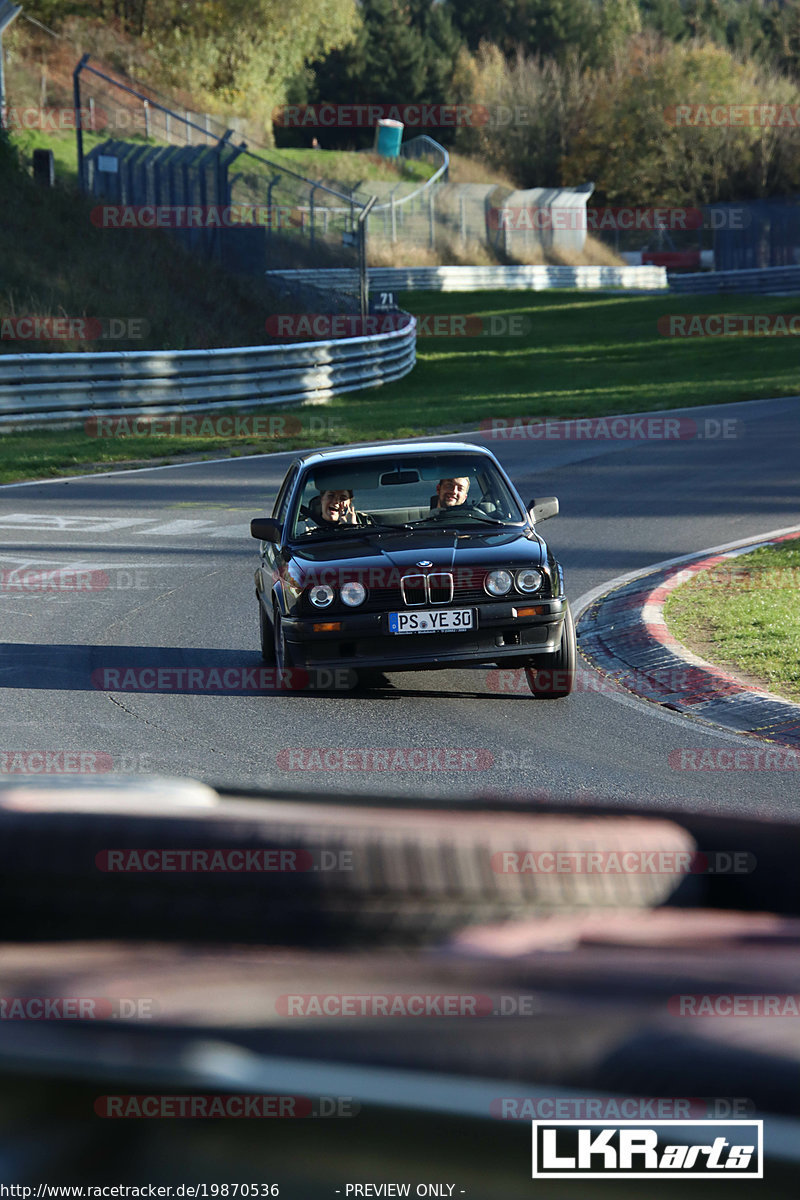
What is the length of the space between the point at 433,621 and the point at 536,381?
1062 inches

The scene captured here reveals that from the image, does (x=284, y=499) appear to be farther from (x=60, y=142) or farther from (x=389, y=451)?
(x=60, y=142)

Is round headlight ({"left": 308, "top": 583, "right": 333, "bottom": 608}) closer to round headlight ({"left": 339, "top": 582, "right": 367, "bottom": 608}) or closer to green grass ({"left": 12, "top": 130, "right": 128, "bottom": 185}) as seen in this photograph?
round headlight ({"left": 339, "top": 582, "right": 367, "bottom": 608})

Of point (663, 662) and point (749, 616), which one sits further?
point (749, 616)

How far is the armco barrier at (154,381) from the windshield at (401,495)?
602 inches

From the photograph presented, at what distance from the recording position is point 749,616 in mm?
10508

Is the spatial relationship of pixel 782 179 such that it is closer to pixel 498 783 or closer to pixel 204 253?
pixel 204 253

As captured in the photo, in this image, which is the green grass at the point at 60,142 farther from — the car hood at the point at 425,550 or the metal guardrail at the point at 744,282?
the car hood at the point at 425,550

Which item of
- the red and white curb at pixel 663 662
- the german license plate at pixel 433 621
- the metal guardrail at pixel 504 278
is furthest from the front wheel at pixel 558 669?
the metal guardrail at pixel 504 278

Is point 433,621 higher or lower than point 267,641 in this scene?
higher

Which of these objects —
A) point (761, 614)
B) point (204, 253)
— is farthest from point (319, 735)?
point (204, 253)

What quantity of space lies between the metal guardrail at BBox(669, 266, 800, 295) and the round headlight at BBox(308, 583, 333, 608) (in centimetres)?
5472

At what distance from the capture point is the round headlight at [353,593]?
28.4 feet

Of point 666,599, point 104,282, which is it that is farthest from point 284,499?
point 104,282

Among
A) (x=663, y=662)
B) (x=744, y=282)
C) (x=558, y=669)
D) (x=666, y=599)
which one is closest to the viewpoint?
(x=558, y=669)
